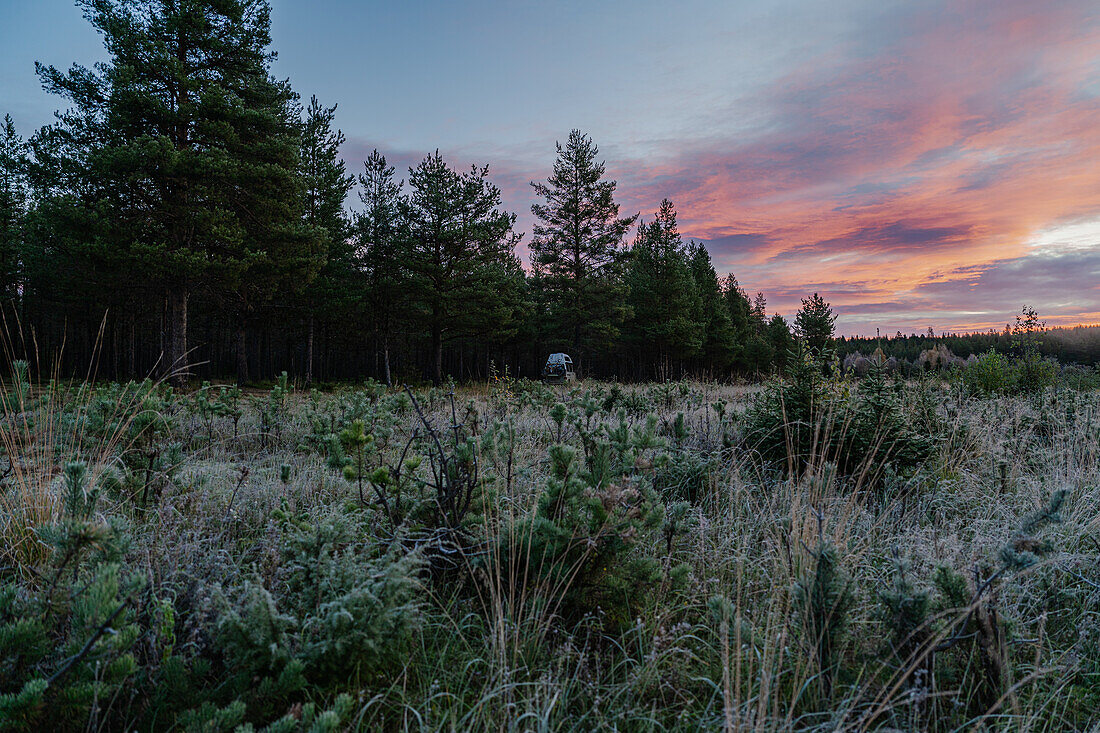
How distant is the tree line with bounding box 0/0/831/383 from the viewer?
13453 mm

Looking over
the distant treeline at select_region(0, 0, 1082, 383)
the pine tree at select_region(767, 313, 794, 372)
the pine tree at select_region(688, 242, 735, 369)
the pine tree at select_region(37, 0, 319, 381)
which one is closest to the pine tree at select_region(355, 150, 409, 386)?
the distant treeline at select_region(0, 0, 1082, 383)

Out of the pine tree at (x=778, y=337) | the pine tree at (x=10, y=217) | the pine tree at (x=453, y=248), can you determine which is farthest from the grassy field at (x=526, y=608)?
the pine tree at (x=778, y=337)

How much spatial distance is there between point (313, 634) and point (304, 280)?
17.6 m

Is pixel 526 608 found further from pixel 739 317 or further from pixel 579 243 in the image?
pixel 739 317

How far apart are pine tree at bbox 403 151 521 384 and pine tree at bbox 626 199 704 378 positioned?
8803mm

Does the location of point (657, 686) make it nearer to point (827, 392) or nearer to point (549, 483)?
point (549, 483)

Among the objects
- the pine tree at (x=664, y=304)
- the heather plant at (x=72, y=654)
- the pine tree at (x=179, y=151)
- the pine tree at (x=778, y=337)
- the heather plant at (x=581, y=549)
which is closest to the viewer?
the heather plant at (x=72, y=654)

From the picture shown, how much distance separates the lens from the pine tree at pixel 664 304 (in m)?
30.5

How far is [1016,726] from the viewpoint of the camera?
4.95 ft

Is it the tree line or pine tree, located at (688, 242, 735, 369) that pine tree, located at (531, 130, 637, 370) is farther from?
pine tree, located at (688, 242, 735, 369)

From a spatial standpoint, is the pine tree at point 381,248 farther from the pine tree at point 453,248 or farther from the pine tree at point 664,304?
the pine tree at point 664,304

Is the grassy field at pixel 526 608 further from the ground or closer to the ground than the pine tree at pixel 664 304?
closer to the ground

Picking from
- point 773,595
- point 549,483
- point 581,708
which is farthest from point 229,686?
point 773,595

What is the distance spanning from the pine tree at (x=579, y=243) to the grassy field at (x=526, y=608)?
972 inches
